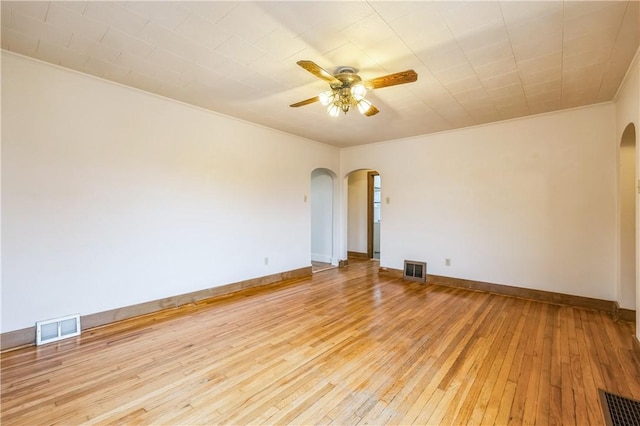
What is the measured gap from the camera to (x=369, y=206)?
7812mm

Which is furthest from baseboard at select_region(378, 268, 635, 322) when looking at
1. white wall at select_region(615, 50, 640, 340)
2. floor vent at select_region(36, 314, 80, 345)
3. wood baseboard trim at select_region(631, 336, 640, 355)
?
floor vent at select_region(36, 314, 80, 345)

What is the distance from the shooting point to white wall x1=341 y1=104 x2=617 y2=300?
13.2ft

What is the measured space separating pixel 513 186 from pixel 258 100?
423 cm

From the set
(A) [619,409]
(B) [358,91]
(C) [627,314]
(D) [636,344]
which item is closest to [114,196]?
(B) [358,91]

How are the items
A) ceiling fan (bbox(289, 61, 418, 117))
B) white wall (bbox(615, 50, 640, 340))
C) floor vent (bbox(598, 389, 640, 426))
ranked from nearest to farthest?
floor vent (bbox(598, 389, 640, 426)) < ceiling fan (bbox(289, 61, 418, 117)) < white wall (bbox(615, 50, 640, 340))

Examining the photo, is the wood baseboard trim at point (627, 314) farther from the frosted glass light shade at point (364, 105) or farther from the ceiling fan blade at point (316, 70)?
the ceiling fan blade at point (316, 70)

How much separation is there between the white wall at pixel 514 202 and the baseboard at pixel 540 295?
0.31ft

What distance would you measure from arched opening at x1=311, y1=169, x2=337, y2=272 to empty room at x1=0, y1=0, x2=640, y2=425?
1534mm

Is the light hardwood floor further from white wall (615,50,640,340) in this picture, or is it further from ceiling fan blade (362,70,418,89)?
ceiling fan blade (362,70,418,89)

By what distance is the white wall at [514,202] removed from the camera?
13.2 feet

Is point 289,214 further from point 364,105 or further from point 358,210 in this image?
point 364,105

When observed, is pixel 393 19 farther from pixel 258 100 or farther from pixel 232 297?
pixel 232 297

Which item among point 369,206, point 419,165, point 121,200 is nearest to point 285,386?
point 121,200

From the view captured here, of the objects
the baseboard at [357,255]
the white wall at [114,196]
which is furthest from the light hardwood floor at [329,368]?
the baseboard at [357,255]
